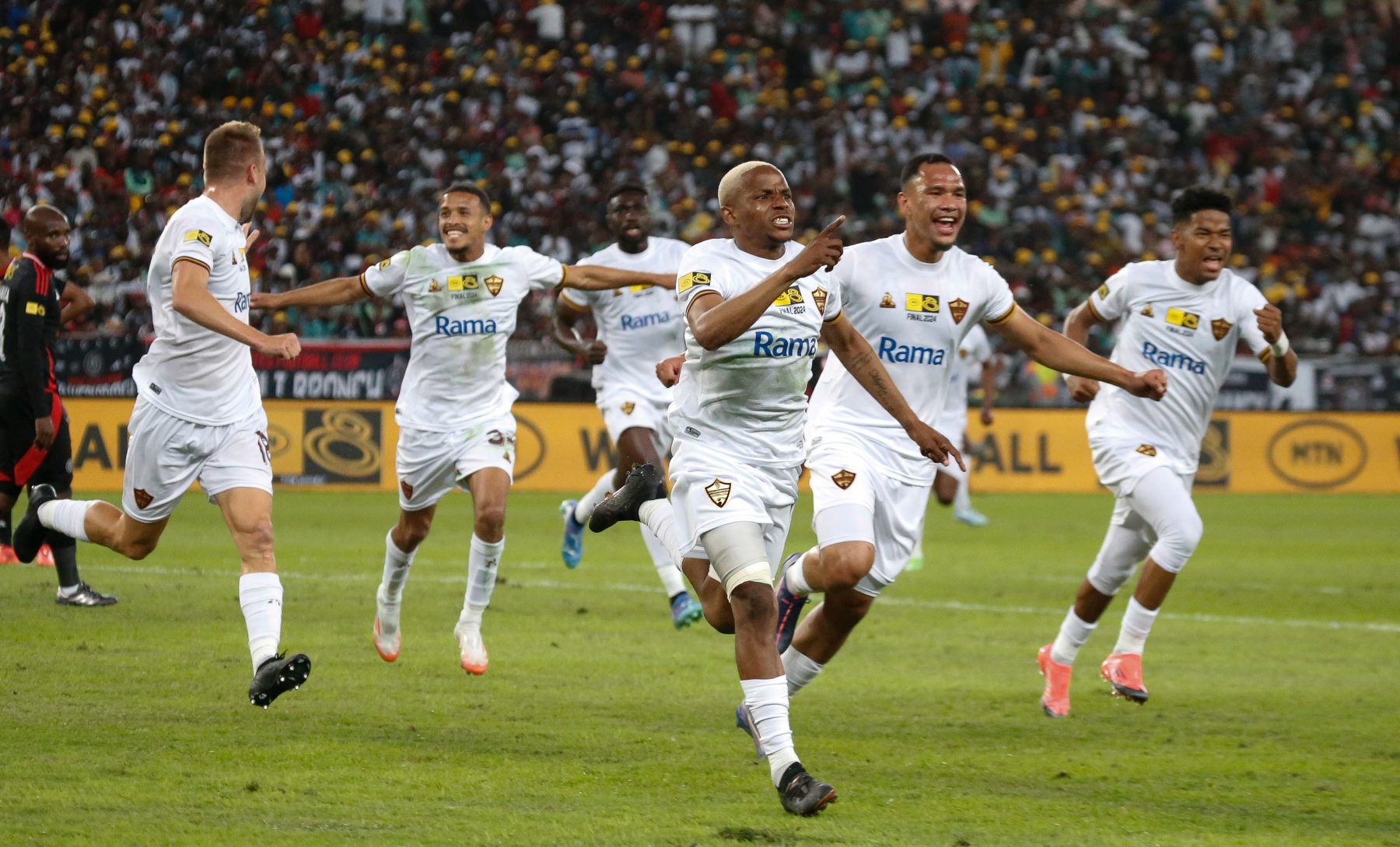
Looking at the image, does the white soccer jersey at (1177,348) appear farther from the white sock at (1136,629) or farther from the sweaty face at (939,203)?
the sweaty face at (939,203)

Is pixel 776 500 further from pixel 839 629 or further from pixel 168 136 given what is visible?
pixel 168 136

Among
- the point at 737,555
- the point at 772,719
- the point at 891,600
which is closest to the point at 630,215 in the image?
the point at 891,600

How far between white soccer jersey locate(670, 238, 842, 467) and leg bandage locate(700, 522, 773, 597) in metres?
Result: 0.37

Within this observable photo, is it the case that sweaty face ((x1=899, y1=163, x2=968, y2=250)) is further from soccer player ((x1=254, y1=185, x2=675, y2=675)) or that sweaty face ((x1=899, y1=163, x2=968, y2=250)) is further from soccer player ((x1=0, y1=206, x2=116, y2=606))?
soccer player ((x1=0, y1=206, x2=116, y2=606))

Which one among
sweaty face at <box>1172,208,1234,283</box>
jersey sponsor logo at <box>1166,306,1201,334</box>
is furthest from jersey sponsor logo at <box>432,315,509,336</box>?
sweaty face at <box>1172,208,1234,283</box>

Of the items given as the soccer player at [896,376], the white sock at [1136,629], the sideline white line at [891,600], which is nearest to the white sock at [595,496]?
the sideline white line at [891,600]

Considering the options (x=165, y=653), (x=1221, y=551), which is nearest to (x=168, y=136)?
(x=1221, y=551)

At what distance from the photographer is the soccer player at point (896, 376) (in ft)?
24.4

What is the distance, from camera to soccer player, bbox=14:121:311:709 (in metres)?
7.23

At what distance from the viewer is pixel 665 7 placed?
30.8m

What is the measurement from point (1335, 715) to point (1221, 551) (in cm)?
876

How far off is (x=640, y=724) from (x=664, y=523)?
0.97m

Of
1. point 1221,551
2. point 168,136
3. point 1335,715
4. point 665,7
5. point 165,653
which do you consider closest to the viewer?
point 1335,715

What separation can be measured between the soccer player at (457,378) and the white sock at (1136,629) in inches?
121
